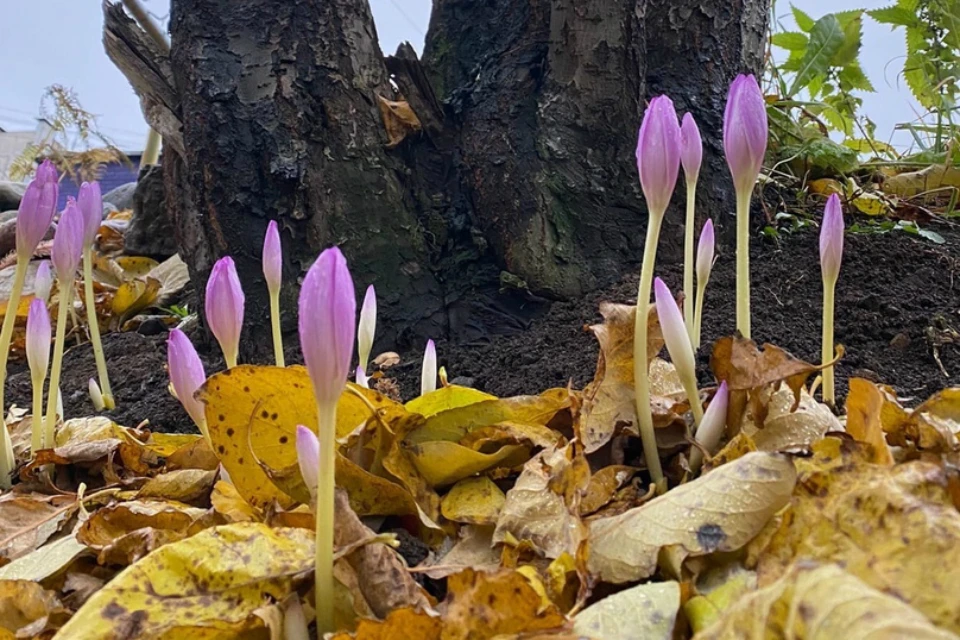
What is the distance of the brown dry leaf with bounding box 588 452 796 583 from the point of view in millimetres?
473

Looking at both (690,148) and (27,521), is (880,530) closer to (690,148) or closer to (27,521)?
(690,148)

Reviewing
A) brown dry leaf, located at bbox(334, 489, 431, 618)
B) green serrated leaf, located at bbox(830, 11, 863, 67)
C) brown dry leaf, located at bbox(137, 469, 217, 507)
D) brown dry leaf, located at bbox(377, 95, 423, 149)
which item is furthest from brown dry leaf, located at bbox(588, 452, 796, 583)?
green serrated leaf, located at bbox(830, 11, 863, 67)

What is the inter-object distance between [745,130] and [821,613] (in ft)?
1.53

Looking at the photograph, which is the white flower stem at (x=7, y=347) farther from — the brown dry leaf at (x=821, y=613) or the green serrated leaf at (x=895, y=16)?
the green serrated leaf at (x=895, y=16)

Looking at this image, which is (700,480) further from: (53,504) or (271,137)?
(271,137)

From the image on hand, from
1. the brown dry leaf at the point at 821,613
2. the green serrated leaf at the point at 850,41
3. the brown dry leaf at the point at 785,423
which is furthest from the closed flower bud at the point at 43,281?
the green serrated leaf at the point at 850,41

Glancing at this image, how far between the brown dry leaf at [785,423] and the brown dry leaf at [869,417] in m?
0.04

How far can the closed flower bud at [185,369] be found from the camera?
726 mm

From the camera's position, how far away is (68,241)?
3.26ft

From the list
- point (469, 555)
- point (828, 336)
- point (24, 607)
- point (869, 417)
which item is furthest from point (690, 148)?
point (24, 607)

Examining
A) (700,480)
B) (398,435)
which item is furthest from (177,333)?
(700,480)

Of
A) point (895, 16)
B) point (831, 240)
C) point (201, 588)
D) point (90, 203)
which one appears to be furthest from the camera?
point (895, 16)

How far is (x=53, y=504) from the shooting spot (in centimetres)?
83

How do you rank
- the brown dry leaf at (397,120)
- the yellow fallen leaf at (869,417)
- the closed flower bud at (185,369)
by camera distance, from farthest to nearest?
the brown dry leaf at (397,120), the closed flower bud at (185,369), the yellow fallen leaf at (869,417)
